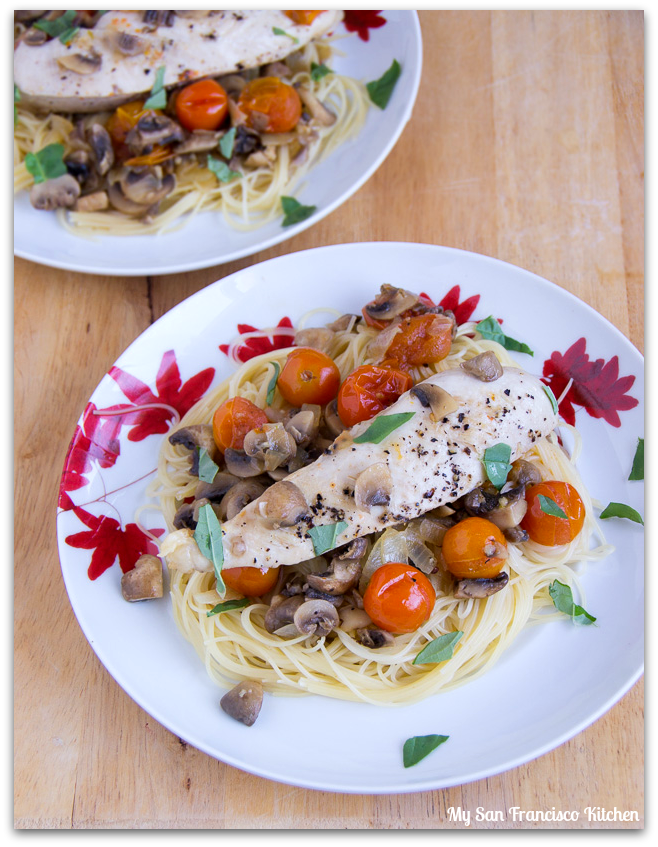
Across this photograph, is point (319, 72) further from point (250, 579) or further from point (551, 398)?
point (250, 579)

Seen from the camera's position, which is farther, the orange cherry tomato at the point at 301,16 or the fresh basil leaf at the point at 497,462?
the orange cherry tomato at the point at 301,16

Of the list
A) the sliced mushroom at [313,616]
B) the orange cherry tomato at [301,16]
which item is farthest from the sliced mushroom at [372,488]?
the orange cherry tomato at [301,16]

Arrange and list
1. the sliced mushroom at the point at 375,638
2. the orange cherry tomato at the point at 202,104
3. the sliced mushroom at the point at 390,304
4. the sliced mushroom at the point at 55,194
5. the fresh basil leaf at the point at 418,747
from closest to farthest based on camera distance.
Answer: the fresh basil leaf at the point at 418,747, the sliced mushroom at the point at 375,638, the sliced mushroom at the point at 390,304, the sliced mushroom at the point at 55,194, the orange cherry tomato at the point at 202,104

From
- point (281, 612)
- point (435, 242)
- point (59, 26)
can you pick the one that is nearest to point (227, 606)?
point (281, 612)

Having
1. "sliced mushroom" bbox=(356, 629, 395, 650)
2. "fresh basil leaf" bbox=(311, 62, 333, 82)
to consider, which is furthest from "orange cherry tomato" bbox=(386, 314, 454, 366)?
"fresh basil leaf" bbox=(311, 62, 333, 82)

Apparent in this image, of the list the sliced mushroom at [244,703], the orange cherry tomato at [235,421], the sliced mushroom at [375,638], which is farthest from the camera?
the orange cherry tomato at [235,421]

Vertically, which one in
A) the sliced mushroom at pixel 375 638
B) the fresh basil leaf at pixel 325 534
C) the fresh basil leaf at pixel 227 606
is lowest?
the sliced mushroom at pixel 375 638

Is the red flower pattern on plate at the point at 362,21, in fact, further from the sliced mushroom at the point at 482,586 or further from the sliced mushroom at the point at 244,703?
the sliced mushroom at the point at 244,703

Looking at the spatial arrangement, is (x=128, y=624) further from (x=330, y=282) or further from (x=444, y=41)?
(x=444, y=41)
